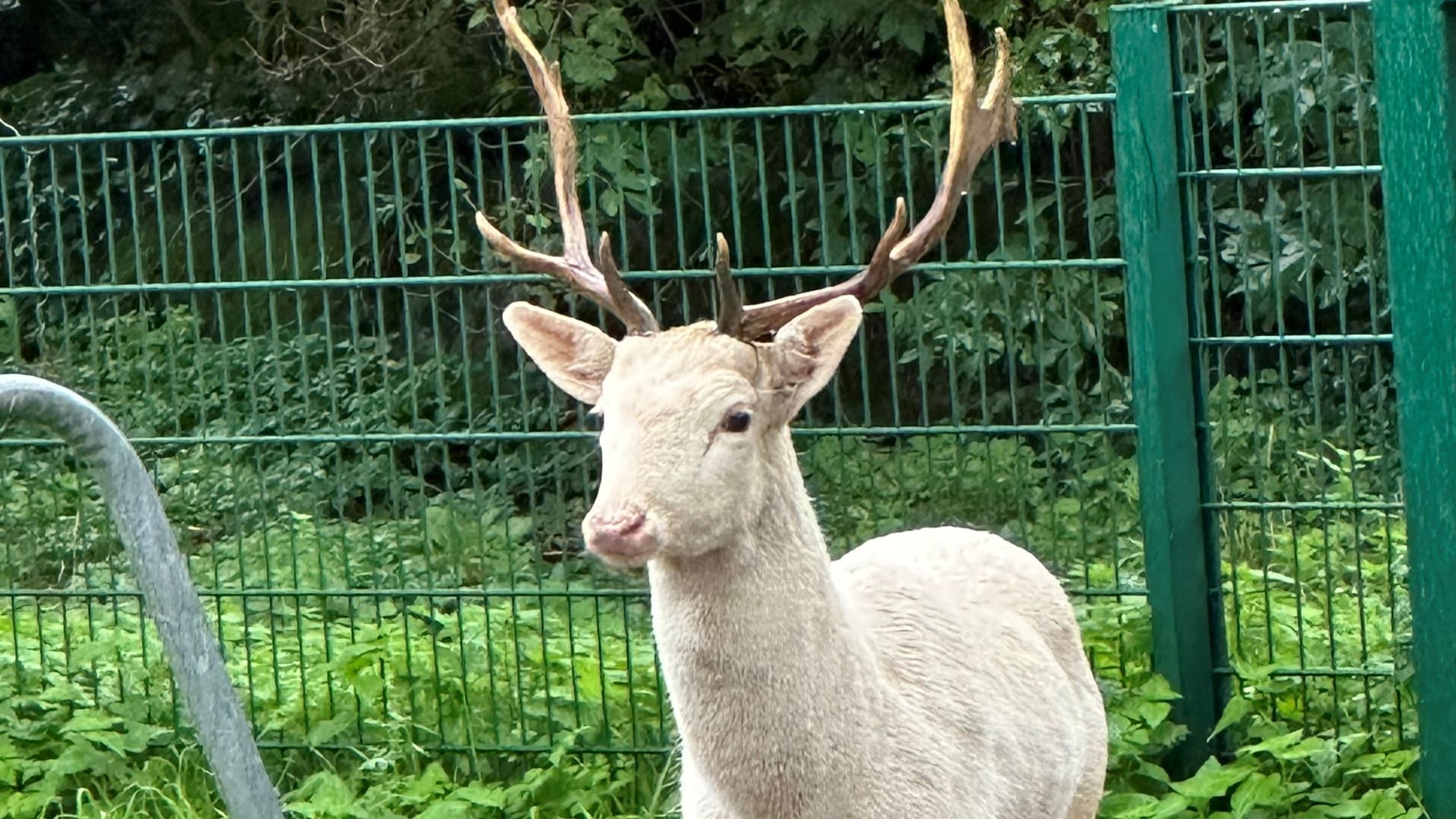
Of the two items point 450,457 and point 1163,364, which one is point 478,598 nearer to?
point 450,457

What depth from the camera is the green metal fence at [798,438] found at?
5840 mm

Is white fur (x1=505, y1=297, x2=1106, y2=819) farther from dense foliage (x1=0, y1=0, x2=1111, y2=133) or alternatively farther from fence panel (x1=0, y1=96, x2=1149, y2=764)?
dense foliage (x1=0, y1=0, x2=1111, y2=133)

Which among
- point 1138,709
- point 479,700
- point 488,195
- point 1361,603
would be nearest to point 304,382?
point 479,700

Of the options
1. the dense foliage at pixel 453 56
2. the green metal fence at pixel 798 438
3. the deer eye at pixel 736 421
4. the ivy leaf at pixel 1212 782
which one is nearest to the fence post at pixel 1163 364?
the green metal fence at pixel 798 438

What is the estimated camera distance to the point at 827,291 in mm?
4301

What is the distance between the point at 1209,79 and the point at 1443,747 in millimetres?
2575

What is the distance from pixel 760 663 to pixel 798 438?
81.7 inches

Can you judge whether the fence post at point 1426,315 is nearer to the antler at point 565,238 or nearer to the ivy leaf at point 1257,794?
the ivy leaf at point 1257,794

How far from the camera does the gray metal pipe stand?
229cm

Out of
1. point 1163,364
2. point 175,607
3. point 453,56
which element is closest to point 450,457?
point 1163,364

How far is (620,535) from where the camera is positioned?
143 inches

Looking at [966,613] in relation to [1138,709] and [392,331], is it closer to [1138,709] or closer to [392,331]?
[1138,709]

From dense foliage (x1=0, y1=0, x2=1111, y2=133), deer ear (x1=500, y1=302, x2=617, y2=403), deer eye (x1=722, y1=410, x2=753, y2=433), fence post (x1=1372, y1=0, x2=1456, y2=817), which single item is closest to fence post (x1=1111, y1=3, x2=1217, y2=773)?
fence post (x1=1372, y1=0, x2=1456, y2=817)

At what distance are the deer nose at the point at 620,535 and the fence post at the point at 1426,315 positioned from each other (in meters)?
2.35
